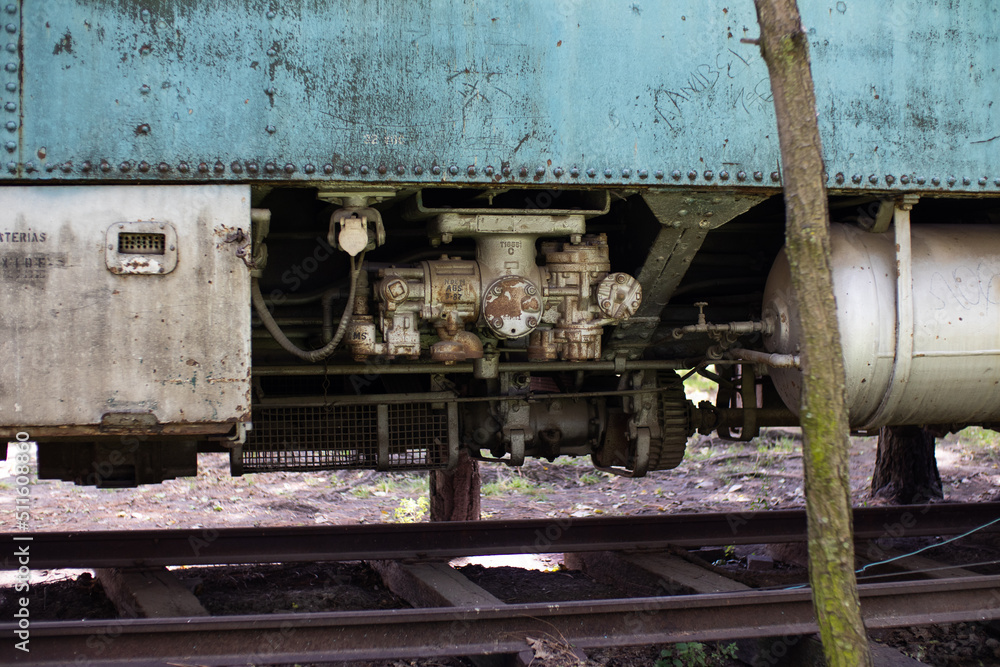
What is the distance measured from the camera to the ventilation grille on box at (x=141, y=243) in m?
2.78

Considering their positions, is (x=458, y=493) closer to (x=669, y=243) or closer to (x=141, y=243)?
(x=669, y=243)

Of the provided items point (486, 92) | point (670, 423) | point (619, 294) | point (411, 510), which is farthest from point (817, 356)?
point (411, 510)

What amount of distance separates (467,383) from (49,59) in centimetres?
247

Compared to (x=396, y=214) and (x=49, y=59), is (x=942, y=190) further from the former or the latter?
(x=49, y=59)

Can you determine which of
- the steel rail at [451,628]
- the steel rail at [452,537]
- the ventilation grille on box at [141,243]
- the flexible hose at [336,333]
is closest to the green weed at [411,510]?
the steel rail at [452,537]

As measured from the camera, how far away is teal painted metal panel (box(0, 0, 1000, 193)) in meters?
2.74

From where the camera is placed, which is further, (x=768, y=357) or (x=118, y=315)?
(x=768, y=357)

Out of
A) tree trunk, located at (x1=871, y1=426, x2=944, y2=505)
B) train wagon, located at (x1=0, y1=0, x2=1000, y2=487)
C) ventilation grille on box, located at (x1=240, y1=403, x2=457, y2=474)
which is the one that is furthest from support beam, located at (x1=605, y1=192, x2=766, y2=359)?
tree trunk, located at (x1=871, y1=426, x2=944, y2=505)

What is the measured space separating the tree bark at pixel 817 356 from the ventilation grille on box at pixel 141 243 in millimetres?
2000

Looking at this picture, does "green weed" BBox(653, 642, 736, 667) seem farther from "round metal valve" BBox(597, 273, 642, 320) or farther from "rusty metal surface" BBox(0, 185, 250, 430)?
"rusty metal surface" BBox(0, 185, 250, 430)

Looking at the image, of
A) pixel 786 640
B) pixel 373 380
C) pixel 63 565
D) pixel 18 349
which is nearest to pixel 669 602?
pixel 786 640

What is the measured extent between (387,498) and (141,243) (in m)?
4.74

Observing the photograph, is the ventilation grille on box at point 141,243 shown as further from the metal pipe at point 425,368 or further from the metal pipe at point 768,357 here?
the metal pipe at point 768,357

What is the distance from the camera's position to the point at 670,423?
4.38 m
